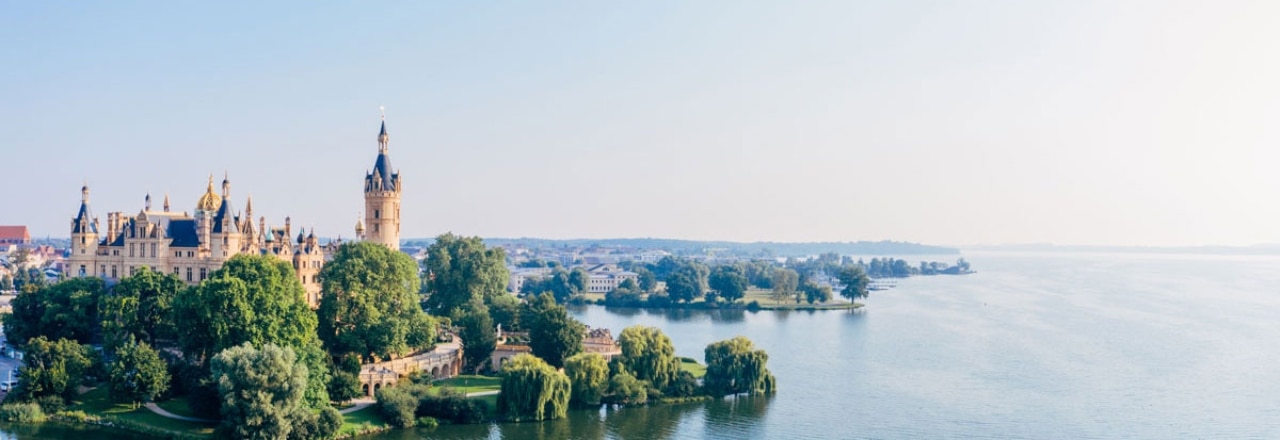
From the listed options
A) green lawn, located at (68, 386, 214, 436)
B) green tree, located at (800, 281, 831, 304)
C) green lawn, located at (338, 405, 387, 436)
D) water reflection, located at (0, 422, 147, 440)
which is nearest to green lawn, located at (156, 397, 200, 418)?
green lawn, located at (68, 386, 214, 436)

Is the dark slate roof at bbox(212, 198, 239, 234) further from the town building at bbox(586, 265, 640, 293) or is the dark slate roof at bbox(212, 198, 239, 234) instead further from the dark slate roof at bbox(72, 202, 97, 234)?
the town building at bbox(586, 265, 640, 293)


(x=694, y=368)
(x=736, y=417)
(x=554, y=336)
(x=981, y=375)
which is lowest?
(x=736, y=417)

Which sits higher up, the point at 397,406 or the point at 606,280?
the point at 606,280

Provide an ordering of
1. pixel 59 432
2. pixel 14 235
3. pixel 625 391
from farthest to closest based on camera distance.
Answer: pixel 14 235, pixel 625 391, pixel 59 432

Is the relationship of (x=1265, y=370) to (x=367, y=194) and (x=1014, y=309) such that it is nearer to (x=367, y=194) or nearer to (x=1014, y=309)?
(x=1014, y=309)

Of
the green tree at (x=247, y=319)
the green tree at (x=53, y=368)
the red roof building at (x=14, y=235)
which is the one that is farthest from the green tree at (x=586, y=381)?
the red roof building at (x=14, y=235)

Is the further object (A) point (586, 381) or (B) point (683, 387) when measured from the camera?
(B) point (683, 387)

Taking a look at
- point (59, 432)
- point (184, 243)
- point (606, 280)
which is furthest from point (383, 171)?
point (606, 280)

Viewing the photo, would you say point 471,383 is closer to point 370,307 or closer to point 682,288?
point 370,307
